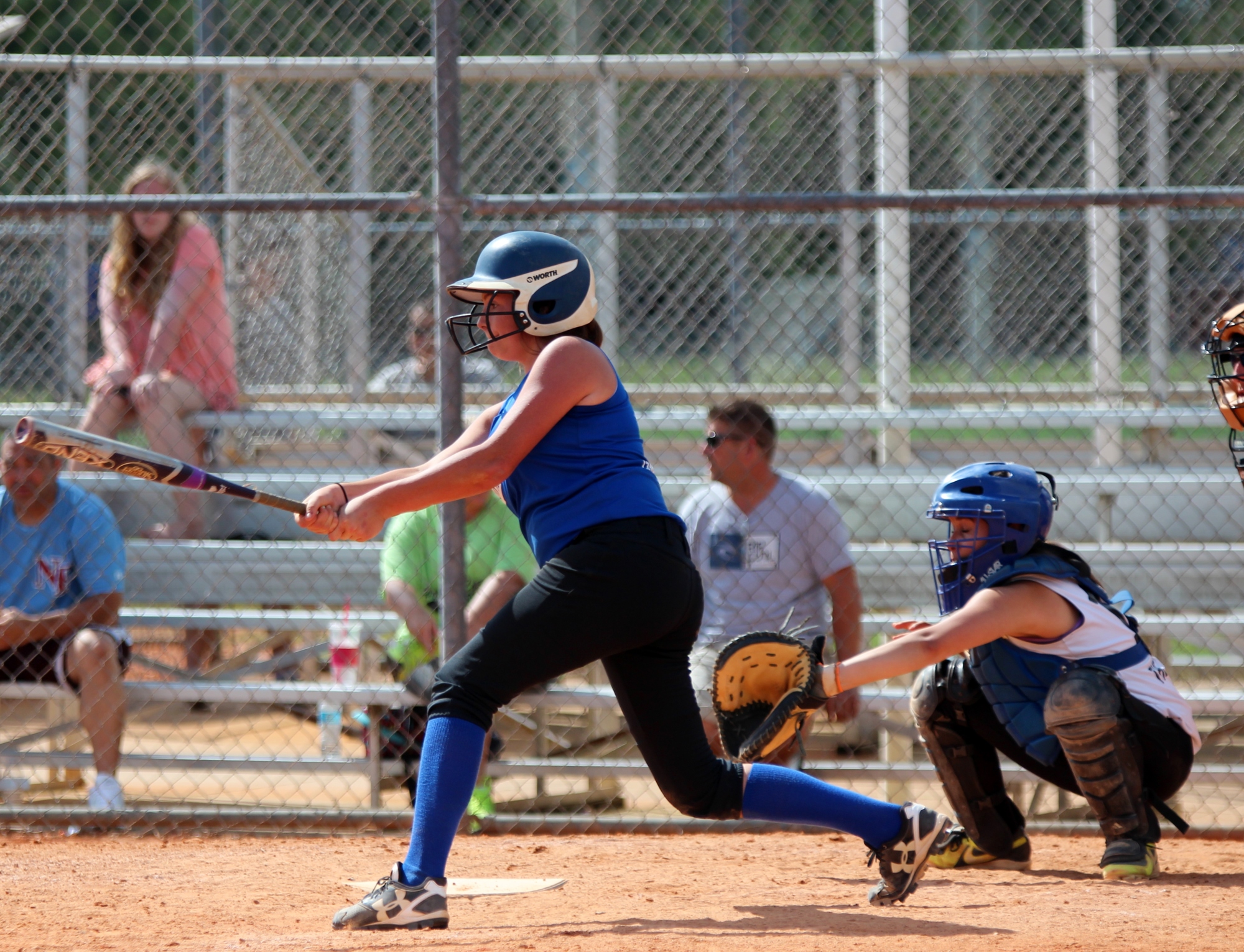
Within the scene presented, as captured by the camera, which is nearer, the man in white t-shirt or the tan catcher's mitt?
the tan catcher's mitt

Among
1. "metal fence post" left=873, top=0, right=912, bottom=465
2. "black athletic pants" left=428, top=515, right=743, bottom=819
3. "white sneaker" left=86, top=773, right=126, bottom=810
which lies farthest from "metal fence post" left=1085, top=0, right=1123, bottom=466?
"white sneaker" left=86, top=773, right=126, bottom=810

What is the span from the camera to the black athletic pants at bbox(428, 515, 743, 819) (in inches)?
113

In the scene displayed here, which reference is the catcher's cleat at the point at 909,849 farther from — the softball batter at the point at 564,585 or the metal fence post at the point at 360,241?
the metal fence post at the point at 360,241

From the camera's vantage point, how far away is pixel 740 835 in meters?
4.37

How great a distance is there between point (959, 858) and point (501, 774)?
4.91 feet

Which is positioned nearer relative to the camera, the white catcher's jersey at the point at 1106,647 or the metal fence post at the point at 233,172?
the white catcher's jersey at the point at 1106,647

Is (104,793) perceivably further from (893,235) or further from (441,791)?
(893,235)

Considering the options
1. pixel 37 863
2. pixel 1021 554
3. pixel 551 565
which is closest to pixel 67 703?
pixel 37 863

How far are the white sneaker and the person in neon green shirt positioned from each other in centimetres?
104

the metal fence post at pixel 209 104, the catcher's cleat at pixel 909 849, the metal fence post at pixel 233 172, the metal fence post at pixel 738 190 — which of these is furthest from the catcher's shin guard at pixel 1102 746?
the metal fence post at pixel 233 172

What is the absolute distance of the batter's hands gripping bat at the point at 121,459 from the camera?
2855 mm

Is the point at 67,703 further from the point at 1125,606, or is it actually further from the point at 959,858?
the point at 1125,606

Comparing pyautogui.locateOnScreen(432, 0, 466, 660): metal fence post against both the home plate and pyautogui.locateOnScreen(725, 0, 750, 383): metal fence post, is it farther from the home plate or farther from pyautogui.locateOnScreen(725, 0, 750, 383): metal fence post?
pyautogui.locateOnScreen(725, 0, 750, 383): metal fence post

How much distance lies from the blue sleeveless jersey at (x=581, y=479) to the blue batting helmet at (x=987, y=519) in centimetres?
101
